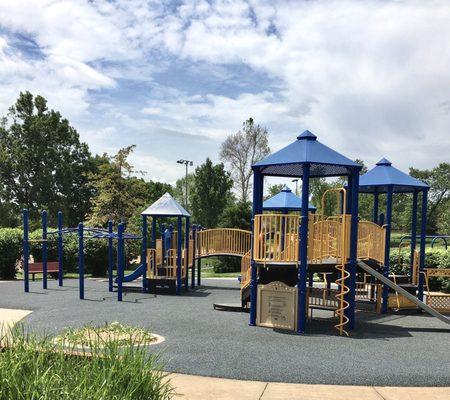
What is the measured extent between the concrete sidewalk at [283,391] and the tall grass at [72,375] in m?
1.27

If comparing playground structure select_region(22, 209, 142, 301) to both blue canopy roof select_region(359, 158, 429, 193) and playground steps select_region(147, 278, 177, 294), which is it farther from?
blue canopy roof select_region(359, 158, 429, 193)

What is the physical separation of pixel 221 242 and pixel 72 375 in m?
15.3

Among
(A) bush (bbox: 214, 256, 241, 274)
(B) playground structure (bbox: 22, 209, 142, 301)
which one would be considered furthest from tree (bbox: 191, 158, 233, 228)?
(B) playground structure (bbox: 22, 209, 142, 301)

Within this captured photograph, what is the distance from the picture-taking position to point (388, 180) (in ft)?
43.1

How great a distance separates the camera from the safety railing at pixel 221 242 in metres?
18.8

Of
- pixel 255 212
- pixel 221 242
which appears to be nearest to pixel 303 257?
pixel 255 212

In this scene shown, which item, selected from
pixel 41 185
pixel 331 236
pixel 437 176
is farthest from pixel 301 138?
pixel 437 176

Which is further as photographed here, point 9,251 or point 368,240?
point 9,251

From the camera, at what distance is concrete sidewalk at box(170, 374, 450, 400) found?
220 inches

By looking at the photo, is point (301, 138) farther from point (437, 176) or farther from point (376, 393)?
point (437, 176)

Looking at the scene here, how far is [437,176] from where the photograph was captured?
187 feet

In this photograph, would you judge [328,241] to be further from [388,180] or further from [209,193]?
[209,193]

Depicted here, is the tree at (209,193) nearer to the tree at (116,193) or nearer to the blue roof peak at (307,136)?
the tree at (116,193)

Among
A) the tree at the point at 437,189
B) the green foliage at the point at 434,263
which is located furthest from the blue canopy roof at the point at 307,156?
the tree at the point at 437,189
